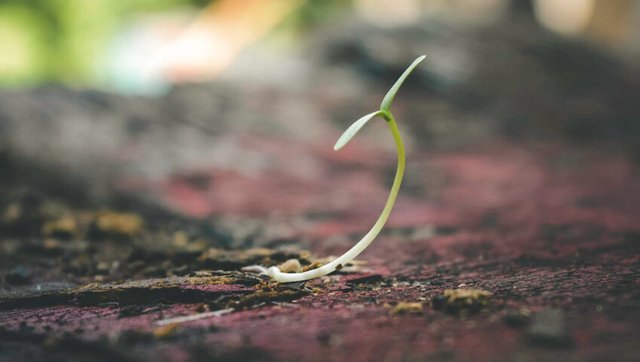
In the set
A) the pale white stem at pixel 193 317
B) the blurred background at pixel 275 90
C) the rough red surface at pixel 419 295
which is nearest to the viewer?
the rough red surface at pixel 419 295

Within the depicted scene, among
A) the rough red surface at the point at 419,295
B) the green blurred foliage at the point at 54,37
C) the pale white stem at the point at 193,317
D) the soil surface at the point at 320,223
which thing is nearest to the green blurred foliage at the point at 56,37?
the green blurred foliage at the point at 54,37

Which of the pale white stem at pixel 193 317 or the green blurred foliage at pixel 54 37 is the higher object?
the green blurred foliage at pixel 54 37

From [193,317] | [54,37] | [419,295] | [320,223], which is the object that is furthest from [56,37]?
[419,295]

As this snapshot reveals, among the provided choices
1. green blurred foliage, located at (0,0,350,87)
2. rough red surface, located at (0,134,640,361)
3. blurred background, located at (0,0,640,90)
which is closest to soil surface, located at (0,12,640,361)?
rough red surface, located at (0,134,640,361)

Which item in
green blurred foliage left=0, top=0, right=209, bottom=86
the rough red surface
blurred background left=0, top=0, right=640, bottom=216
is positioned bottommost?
the rough red surface

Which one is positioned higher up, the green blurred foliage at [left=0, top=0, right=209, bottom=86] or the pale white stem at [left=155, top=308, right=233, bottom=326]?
the green blurred foliage at [left=0, top=0, right=209, bottom=86]

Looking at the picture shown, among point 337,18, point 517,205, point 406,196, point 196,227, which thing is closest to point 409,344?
point 196,227

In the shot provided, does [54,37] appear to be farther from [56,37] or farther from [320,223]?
[320,223]

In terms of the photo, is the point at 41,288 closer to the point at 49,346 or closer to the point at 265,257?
the point at 49,346

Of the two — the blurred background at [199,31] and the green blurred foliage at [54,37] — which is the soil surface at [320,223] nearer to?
the blurred background at [199,31]

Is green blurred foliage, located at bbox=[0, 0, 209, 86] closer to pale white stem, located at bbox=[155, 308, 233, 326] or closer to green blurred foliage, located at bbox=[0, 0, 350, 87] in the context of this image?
green blurred foliage, located at bbox=[0, 0, 350, 87]
